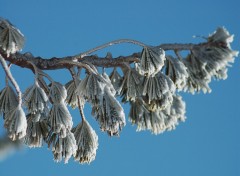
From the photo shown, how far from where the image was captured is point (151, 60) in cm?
371

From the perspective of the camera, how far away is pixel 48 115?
3.43 meters

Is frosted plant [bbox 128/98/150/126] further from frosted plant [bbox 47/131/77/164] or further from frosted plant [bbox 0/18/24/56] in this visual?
frosted plant [bbox 0/18/24/56]

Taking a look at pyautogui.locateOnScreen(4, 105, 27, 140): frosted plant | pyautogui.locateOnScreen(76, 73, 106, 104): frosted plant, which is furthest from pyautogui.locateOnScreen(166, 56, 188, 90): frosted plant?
pyautogui.locateOnScreen(4, 105, 27, 140): frosted plant

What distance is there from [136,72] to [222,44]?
909mm

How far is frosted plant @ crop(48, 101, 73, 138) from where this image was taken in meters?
3.38

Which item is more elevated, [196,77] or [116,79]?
[196,77]

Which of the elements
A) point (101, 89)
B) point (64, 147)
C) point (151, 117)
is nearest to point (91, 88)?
point (101, 89)

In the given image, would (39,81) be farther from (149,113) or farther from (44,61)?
(149,113)

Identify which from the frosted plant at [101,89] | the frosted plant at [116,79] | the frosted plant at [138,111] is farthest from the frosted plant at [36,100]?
the frosted plant at [138,111]

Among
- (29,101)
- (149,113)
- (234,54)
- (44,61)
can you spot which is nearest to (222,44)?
(234,54)

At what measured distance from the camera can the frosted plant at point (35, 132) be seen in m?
3.53

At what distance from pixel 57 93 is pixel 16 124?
1.30 feet

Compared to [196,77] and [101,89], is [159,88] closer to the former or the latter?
[101,89]

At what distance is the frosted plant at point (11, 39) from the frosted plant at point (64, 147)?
2.02ft
